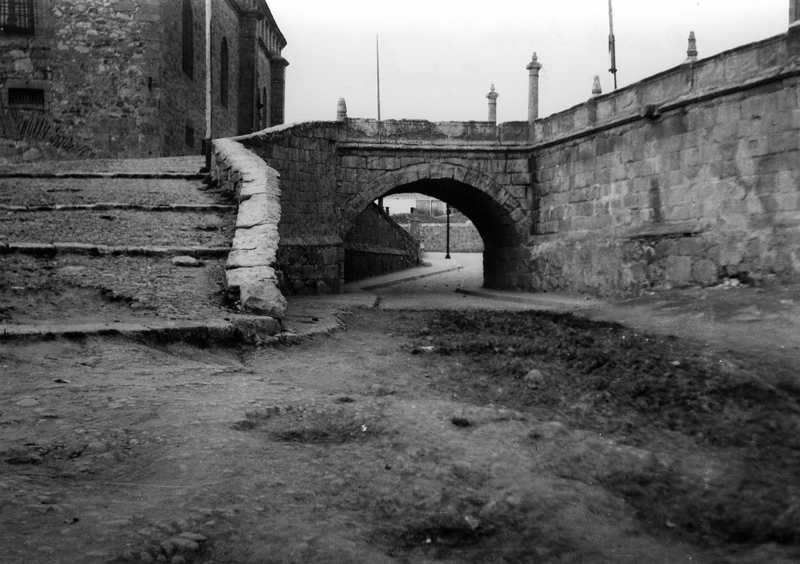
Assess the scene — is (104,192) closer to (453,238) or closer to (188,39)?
(188,39)

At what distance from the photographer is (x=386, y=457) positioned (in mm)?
3451

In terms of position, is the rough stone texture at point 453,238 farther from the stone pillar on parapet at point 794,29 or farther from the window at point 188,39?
the stone pillar on parapet at point 794,29

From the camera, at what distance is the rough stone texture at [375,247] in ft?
60.9

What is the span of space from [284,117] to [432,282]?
16.8 meters

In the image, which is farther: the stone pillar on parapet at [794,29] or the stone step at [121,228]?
the stone pillar on parapet at [794,29]

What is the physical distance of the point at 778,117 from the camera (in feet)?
30.7

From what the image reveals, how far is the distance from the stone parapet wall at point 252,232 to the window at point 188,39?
477 inches

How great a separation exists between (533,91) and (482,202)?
2719 mm

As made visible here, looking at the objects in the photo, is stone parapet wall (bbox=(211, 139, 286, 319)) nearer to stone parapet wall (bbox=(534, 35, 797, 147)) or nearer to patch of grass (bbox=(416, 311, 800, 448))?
patch of grass (bbox=(416, 311, 800, 448))

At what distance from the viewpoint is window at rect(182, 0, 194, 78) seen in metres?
21.0

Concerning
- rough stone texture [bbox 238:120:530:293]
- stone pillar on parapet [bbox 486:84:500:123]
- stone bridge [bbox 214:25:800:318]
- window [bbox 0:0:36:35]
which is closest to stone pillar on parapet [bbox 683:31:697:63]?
stone bridge [bbox 214:25:800:318]

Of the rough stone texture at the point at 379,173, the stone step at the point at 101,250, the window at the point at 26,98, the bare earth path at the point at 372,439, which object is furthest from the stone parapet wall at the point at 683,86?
the window at the point at 26,98

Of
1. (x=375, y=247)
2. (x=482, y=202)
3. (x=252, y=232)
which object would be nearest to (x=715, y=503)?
(x=252, y=232)

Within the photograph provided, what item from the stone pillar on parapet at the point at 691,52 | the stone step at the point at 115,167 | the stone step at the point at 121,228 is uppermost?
the stone pillar on parapet at the point at 691,52
